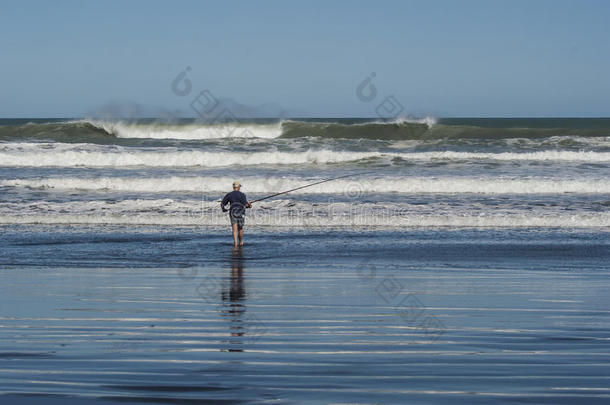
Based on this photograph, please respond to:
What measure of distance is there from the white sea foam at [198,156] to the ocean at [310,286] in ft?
6.79

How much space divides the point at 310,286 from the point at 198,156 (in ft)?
67.0

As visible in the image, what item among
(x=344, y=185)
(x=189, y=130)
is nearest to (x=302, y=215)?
(x=344, y=185)

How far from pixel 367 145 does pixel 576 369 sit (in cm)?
2807

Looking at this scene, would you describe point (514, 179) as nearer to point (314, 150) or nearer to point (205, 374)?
point (314, 150)

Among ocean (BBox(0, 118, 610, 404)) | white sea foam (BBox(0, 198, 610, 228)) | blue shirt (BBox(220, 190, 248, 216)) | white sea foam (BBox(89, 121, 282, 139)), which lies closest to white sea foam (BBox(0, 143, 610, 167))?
ocean (BBox(0, 118, 610, 404))

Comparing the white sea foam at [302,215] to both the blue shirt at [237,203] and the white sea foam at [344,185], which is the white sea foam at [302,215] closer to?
the blue shirt at [237,203]

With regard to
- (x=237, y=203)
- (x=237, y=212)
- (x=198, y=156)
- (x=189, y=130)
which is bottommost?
(x=237, y=212)

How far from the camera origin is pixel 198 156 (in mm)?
29219

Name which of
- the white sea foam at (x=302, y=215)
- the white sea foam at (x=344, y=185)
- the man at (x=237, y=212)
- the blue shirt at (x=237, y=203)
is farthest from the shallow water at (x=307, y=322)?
the white sea foam at (x=344, y=185)

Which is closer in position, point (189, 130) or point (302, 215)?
point (302, 215)

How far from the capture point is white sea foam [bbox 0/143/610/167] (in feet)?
93.6

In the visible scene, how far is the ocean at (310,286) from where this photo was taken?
5.30 meters

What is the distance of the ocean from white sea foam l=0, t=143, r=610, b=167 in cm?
207

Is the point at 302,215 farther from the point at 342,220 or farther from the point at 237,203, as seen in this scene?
the point at 237,203
